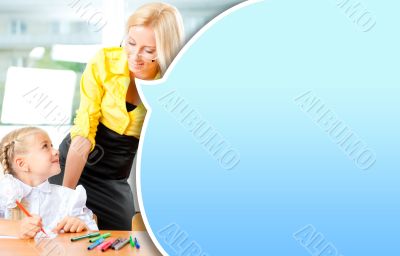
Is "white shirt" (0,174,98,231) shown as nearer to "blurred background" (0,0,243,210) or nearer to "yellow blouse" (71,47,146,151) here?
"yellow blouse" (71,47,146,151)

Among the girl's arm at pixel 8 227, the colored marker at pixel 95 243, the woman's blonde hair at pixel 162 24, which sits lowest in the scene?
the girl's arm at pixel 8 227

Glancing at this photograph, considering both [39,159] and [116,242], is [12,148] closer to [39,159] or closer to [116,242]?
[39,159]

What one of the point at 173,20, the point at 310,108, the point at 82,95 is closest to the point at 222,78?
the point at 310,108

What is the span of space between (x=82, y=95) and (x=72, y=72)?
128 cm

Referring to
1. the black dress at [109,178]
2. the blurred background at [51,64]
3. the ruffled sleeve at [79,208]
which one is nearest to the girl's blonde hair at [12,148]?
the ruffled sleeve at [79,208]

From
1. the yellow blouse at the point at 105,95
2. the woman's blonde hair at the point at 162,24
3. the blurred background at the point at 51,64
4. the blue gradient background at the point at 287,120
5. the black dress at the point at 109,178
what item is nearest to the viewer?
the blue gradient background at the point at 287,120

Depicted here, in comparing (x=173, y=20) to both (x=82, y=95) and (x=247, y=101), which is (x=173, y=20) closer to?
(x=82, y=95)

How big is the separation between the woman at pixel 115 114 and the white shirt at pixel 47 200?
210 mm

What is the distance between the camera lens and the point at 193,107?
50.7 inches

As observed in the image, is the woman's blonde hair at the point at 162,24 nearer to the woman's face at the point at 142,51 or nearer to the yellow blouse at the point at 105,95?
the woman's face at the point at 142,51

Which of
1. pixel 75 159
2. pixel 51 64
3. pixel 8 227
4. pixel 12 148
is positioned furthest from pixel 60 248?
pixel 51 64

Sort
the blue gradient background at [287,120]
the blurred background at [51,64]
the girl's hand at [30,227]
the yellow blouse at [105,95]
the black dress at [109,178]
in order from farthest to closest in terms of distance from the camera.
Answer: the blurred background at [51,64], the black dress at [109,178], the yellow blouse at [105,95], the girl's hand at [30,227], the blue gradient background at [287,120]

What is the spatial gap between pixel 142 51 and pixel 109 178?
0.56 m

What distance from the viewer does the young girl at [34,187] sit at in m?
1.63
